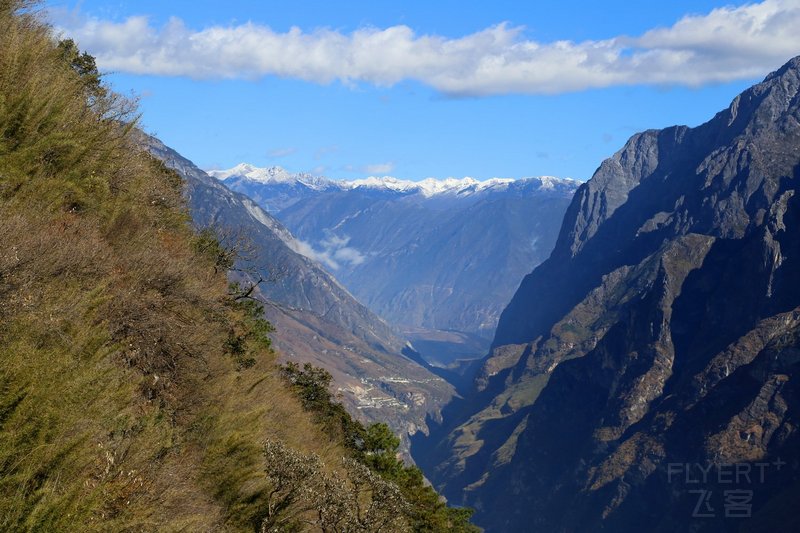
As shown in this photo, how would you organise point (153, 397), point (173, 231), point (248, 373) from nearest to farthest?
point (153, 397)
point (248, 373)
point (173, 231)

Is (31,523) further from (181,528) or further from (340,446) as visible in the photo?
(340,446)

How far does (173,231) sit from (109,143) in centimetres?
908

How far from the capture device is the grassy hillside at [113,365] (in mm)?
17078

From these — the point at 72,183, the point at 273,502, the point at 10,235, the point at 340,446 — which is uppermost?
the point at 72,183

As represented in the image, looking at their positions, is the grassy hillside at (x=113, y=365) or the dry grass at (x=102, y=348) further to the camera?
the grassy hillside at (x=113, y=365)

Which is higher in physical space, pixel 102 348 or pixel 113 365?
pixel 102 348

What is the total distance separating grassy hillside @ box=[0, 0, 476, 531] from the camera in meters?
17.1

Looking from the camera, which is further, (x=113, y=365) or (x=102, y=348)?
(x=113, y=365)

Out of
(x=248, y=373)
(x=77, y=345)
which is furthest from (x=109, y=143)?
(x=77, y=345)

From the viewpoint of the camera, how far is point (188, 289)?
99.6 feet

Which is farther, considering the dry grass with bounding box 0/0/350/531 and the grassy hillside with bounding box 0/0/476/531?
the grassy hillside with bounding box 0/0/476/531

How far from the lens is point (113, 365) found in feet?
72.3

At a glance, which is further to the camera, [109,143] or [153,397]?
[109,143]

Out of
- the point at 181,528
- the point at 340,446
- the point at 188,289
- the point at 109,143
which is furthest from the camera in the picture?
the point at 340,446
